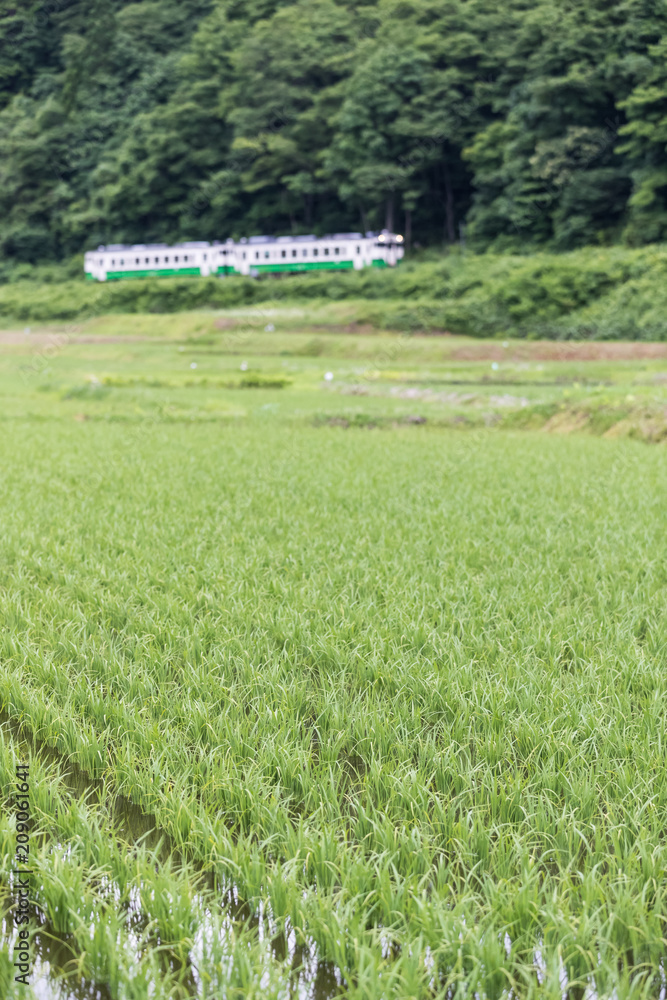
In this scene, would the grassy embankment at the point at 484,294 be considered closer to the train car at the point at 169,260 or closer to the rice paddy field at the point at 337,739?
the train car at the point at 169,260

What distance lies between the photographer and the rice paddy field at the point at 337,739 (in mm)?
2244

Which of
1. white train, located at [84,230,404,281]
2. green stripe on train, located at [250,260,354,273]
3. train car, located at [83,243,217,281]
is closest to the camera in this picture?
green stripe on train, located at [250,260,354,273]

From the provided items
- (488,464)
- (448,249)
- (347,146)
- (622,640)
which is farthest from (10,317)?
(622,640)

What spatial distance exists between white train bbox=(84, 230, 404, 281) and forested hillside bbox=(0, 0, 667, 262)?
6.07 m

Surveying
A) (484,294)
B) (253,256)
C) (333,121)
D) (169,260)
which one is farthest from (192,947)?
(333,121)

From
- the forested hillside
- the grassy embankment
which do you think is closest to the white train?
the grassy embankment

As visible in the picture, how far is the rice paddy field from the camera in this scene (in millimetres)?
2244

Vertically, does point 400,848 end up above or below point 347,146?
below

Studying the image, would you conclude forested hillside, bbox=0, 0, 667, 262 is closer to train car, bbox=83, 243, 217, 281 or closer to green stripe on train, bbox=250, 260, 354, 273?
green stripe on train, bbox=250, 260, 354, 273

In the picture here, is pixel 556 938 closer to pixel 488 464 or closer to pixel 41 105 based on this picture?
pixel 488 464

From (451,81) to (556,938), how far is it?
63755 mm

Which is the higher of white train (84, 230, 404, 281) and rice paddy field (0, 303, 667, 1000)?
white train (84, 230, 404, 281)

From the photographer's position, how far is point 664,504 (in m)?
8.41

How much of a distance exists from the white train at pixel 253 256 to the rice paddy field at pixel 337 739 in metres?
48.6
